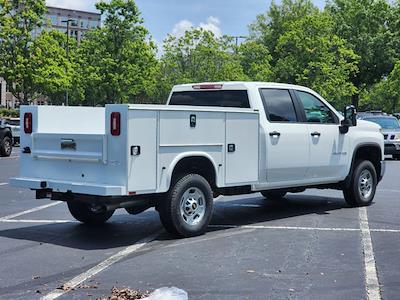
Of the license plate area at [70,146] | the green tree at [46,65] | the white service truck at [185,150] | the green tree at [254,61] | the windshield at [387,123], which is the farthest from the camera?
the green tree at [254,61]

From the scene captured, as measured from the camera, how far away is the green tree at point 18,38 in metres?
37.0

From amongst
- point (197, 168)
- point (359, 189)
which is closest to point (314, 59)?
point (359, 189)

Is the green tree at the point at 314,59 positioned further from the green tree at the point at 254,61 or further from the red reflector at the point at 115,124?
the red reflector at the point at 115,124

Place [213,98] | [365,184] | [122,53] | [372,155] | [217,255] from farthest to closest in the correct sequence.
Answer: [122,53] < [372,155] < [365,184] < [213,98] < [217,255]

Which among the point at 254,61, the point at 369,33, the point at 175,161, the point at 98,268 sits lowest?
the point at 98,268

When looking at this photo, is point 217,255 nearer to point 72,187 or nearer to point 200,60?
point 72,187

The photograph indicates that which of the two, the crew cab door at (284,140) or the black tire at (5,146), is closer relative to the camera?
the crew cab door at (284,140)

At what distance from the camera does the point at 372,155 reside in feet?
36.9

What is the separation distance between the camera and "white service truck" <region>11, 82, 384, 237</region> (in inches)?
283

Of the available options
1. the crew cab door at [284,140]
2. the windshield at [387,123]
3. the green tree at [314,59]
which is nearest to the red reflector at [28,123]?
the crew cab door at [284,140]

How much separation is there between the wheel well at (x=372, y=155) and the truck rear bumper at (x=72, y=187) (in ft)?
17.8

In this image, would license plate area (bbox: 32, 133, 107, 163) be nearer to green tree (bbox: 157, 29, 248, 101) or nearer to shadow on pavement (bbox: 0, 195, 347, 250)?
shadow on pavement (bbox: 0, 195, 347, 250)

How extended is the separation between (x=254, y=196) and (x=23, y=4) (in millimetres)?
30122

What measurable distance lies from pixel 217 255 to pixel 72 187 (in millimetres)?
2002
